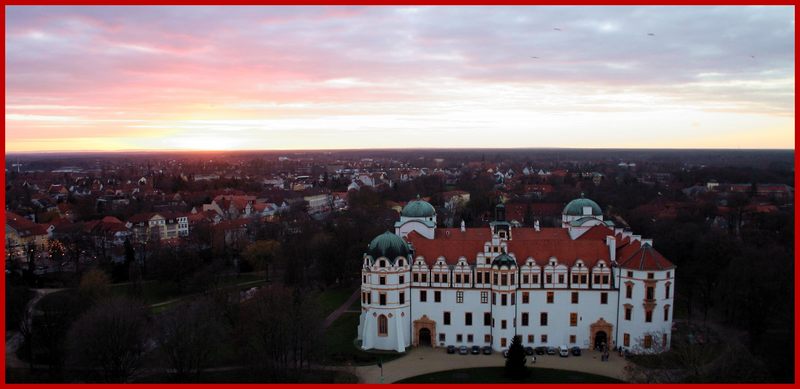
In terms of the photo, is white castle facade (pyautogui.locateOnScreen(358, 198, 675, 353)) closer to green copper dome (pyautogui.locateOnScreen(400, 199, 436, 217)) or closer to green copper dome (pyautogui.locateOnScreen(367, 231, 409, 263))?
green copper dome (pyautogui.locateOnScreen(367, 231, 409, 263))

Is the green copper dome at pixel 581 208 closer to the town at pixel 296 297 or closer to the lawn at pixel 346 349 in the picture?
the town at pixel 296 297

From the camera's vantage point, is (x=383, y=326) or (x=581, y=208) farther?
(x=581, y=208)

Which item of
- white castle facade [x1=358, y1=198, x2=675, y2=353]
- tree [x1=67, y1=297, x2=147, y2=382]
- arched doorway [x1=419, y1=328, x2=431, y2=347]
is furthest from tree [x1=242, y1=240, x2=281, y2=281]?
tree [x1=67, y1=297, x2=147, y2=382]

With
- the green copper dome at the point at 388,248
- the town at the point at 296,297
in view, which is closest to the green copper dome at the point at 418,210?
the town at the point at 296,297

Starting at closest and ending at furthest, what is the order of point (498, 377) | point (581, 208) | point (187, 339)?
point (187, 339) < point (498, 377) < point (581, 208)

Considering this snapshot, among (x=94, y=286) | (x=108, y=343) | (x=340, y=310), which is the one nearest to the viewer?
(x=108, y=343)

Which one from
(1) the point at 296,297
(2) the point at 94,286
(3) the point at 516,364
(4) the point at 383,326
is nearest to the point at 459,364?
(3) the point at 516,364

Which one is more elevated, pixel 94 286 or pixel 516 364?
pixel 94 286

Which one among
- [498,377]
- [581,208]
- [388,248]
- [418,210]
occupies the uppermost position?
[581,208]

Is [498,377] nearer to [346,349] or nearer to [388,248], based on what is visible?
[346,349]
